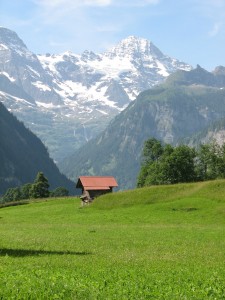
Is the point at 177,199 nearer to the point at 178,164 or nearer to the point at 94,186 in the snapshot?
the point at 94,186

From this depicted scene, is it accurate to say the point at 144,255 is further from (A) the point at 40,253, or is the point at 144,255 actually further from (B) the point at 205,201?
(B) the point at 205,201

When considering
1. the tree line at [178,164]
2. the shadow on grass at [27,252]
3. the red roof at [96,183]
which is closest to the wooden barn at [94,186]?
the red roof at [96,183]

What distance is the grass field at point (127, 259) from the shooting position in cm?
1561

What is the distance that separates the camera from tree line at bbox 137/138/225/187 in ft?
461

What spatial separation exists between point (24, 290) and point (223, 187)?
7909 centimetres

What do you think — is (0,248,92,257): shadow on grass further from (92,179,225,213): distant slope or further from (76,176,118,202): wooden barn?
(76,176,118,202): wooden barn

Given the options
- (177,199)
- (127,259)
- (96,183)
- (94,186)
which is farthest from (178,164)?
(127,259)

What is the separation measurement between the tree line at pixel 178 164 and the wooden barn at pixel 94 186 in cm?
2186

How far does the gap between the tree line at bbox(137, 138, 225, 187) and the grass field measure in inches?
2112

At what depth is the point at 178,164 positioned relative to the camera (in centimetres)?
14075

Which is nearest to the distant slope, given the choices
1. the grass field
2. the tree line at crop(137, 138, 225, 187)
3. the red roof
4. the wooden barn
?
the grass field

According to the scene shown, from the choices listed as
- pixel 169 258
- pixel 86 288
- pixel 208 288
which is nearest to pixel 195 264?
→ pixel 169 258

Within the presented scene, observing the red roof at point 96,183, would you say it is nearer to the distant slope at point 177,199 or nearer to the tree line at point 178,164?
the distant slope at point 177,199

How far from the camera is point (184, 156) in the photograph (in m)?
142
